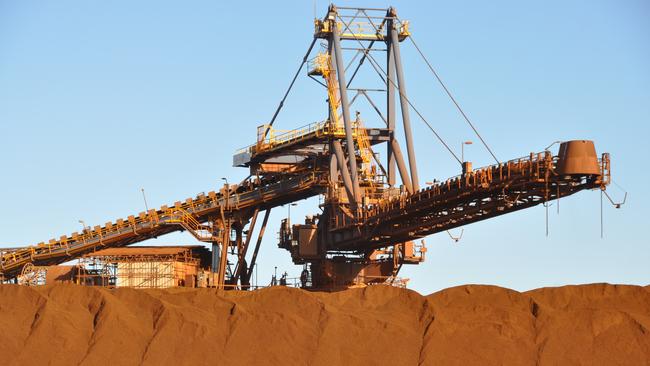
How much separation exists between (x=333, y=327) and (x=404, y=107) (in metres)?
37.8

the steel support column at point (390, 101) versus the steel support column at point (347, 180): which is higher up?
the steel support column at point (390, 101)

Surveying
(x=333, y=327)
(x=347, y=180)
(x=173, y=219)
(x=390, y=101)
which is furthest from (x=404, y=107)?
(x=333, y=327)

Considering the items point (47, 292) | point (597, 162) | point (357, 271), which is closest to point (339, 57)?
point (357, 271)

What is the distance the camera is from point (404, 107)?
8806cm

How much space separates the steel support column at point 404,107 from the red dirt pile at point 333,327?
27295 mm

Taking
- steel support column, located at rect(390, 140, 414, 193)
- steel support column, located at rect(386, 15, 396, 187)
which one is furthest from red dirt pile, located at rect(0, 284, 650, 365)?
steel support column, located at rect(386, 15, 396, 187)

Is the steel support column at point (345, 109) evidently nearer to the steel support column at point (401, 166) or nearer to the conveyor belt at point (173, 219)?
the steel support column at point (401, 166)

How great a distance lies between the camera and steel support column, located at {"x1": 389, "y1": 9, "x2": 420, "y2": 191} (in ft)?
274

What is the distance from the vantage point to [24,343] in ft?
173

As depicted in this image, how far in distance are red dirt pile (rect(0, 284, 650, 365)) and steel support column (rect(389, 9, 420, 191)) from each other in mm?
27295

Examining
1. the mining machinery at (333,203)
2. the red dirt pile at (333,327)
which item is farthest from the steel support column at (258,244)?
the red dirt pile at (333,327)

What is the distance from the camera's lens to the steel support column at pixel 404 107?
274ft

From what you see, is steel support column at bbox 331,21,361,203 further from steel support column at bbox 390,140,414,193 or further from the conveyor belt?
the conveyor belt

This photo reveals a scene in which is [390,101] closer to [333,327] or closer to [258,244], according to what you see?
[258,244]
